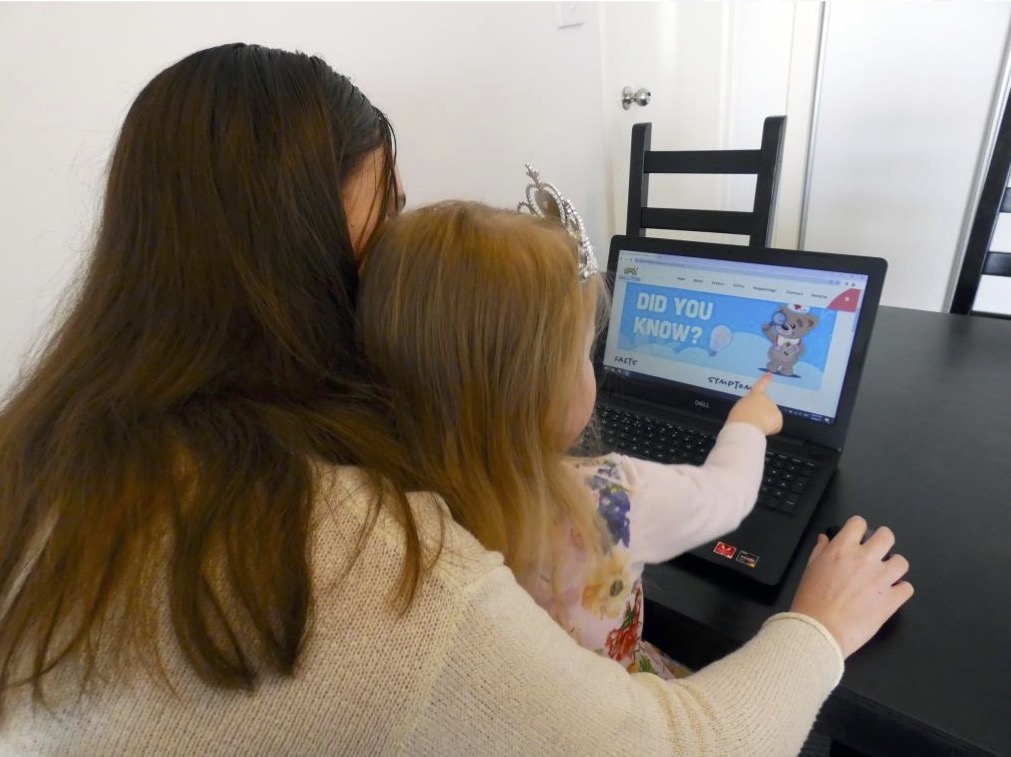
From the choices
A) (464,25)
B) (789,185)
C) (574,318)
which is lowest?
(789,185)

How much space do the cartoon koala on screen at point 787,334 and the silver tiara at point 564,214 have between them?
25 cm

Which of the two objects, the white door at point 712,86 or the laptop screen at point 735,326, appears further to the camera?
the white door at point 712,86

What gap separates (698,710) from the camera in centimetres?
45

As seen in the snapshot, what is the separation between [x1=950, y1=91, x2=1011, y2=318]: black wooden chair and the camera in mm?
1062

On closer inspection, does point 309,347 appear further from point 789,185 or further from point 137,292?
point 789,185

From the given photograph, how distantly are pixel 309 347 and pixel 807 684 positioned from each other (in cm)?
46

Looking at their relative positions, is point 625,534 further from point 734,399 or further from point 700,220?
point 700,220

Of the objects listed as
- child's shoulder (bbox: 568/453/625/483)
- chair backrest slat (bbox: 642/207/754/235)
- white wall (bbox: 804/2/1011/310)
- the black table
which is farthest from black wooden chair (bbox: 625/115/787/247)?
child's shoulder (bbox: 568/453/625/483)

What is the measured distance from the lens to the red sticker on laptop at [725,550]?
25.2 inches

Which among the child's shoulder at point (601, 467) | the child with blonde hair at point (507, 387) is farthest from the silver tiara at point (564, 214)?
the child's shoulder at point (601, 467)

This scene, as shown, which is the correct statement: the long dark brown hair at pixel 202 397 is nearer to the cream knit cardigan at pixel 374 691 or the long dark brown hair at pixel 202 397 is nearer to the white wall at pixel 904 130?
the cream knit cardigan at pixel 374 691

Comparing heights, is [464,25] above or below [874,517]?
above

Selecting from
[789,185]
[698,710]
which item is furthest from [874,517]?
[789,185]

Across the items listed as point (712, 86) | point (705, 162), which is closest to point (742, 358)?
point (705, 162)
